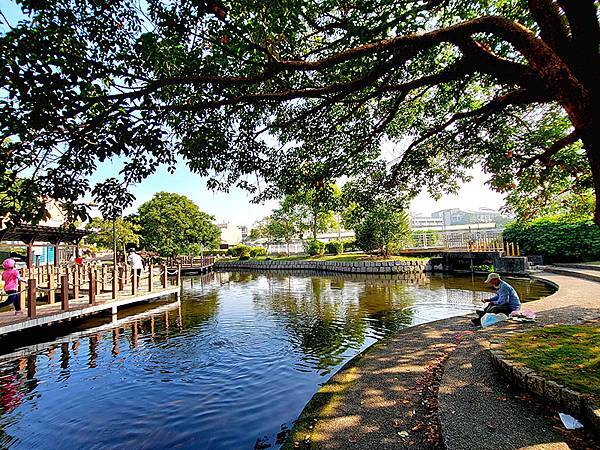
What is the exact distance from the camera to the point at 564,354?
4.29 metres

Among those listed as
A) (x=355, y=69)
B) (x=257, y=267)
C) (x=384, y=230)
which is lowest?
(x=257, y=267)

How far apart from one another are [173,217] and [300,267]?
1458 cm

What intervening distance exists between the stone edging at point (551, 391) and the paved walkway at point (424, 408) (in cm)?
15

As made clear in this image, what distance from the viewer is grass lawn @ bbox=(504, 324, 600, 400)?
3564mm

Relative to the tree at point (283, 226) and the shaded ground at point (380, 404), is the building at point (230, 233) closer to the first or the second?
the tree at point (283, 226)

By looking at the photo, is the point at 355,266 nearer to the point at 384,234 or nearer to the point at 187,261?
the point at 384,234

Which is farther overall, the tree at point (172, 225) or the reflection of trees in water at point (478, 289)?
the tree at point (172, 225)

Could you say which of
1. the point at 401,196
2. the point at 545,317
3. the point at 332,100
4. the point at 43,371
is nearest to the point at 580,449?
the point at 332,100

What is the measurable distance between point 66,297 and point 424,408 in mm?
10994

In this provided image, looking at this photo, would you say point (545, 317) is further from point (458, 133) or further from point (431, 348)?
point (458, 133)

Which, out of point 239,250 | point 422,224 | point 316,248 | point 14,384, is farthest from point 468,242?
point 422,224

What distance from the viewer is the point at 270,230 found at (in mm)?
48562

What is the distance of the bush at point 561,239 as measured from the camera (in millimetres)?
19703

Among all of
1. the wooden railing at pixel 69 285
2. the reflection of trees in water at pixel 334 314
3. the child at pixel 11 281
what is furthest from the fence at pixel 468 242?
the child at pixel 11 281
